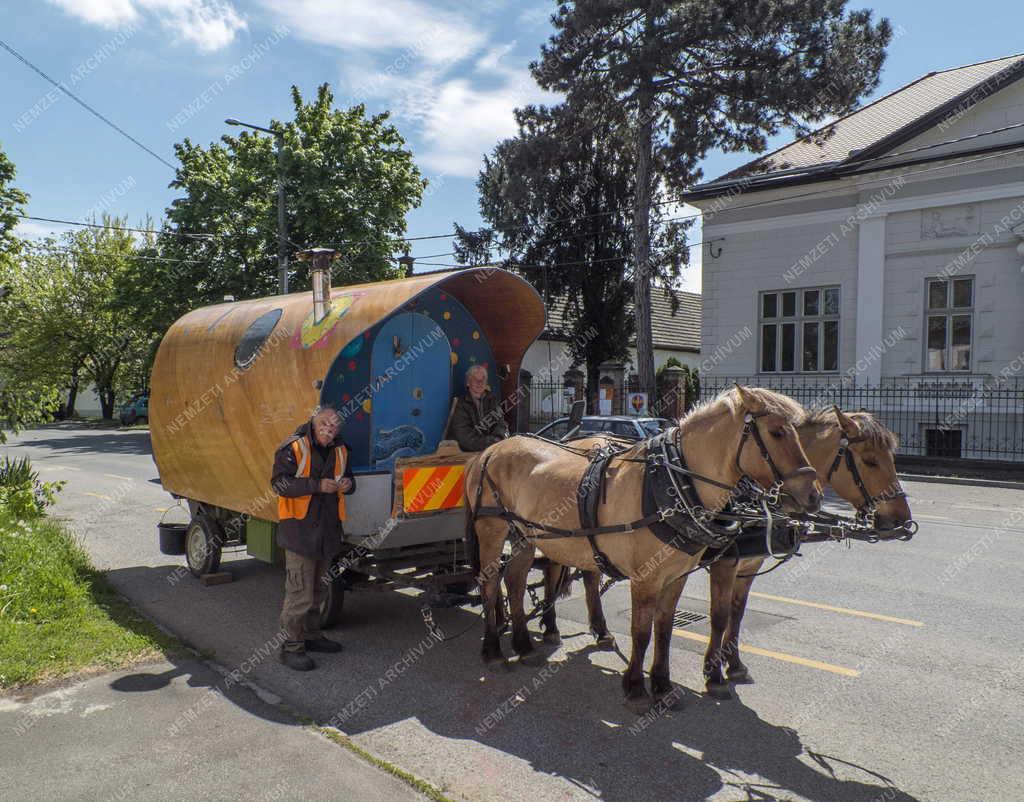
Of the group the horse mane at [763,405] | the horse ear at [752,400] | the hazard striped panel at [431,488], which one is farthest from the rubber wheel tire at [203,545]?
the horse ear at [752,400]

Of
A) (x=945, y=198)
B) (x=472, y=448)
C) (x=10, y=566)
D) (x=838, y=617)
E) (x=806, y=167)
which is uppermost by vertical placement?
(x=806, y=167)

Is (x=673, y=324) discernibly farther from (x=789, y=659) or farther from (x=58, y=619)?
(x=58, y=619)

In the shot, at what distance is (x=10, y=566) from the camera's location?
7094 millimetres

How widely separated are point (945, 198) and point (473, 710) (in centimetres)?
1937

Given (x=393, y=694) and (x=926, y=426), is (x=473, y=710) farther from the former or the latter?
(x=926, y=426)

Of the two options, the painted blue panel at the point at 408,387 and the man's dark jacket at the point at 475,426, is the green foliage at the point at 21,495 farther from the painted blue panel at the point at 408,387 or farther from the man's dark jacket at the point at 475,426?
the man's dark jacket at the point at 475,426

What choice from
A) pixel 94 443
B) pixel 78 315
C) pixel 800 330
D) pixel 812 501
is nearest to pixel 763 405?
pixel 812 501

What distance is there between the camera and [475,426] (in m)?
6.79

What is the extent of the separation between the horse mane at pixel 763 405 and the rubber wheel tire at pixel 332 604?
3284 millimetres

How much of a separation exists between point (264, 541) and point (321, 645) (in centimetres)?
141

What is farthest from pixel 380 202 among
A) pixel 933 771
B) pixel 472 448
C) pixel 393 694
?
pixel 933 771

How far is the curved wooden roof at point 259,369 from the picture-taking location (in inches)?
244

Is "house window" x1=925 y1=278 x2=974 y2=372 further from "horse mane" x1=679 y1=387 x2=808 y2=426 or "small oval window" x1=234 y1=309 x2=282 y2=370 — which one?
"small oval window" x1=234 y1=309 x2=282 y2=370

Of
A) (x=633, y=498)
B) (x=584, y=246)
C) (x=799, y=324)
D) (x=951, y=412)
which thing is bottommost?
(x=951, y=412)
